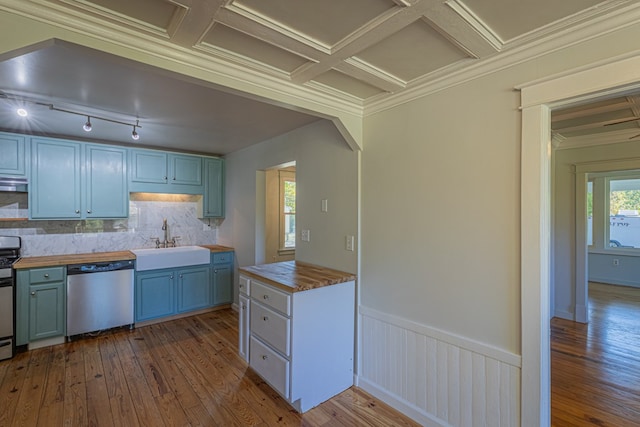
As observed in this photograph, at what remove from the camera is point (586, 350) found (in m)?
3.13

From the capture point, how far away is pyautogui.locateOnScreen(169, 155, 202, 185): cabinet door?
4266 millimetres

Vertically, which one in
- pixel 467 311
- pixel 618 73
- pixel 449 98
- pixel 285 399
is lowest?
pixel 285 399

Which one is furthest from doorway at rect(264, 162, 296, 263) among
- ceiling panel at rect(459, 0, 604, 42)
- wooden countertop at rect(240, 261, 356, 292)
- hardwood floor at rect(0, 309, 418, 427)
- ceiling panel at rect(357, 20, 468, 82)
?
ceiling panel at rect(459, 0, 604, 42)

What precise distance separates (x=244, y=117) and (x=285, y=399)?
2.45 metres

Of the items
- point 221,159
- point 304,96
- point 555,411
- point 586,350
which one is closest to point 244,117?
point 304,96

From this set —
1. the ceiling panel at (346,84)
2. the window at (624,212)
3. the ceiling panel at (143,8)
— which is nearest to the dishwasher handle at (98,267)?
the ceiling panel at (143,8)

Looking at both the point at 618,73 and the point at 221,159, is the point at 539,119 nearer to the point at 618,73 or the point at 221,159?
the point at 618,73

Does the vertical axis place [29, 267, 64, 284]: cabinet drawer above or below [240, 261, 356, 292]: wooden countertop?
below

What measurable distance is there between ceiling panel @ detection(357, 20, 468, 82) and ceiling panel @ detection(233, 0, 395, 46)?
23cm

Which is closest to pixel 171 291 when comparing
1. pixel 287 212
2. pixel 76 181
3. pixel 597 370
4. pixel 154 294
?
pixel 154 294

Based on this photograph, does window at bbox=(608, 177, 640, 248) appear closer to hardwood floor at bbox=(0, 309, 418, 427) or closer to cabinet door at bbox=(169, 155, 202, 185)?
hardwood floor at bbox=(0, 309, 418, 427)

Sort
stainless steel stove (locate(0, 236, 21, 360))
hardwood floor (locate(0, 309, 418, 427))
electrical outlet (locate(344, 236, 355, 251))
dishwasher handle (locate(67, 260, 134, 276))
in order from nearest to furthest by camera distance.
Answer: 1. hardwood floor (locate(0, 309, 418, 427))
2. electrical outlet (locate(344, 236, 355, 251))
3. stainless steel stove (locate(0, 236, 21, 360))
4. dishwasher handle (locate(67, 260, 134, 276))

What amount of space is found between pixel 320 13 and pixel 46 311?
393 centimetres

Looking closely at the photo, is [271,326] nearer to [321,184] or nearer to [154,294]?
[321,184]
